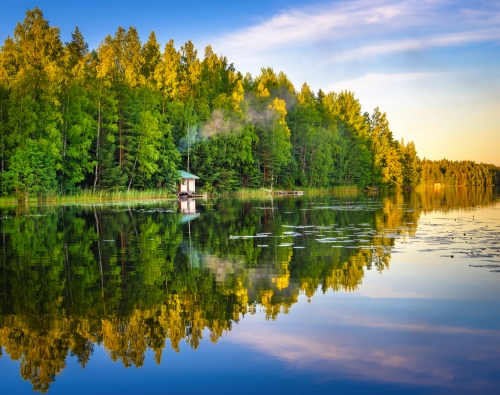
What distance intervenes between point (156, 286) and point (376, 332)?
5.76 meters

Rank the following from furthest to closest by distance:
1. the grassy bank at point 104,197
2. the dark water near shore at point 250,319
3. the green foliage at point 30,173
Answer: the grassy bank at point 104,197 → the green foliage at point 30,173 → the dark water near shore at point 250,319

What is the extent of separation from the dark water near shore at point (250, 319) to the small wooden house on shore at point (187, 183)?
59.9 m

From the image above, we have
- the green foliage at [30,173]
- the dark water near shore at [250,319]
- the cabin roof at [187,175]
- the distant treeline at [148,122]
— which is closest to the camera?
the dark water near shore at [250,319]

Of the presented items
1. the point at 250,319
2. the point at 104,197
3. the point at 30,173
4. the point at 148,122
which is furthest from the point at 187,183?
the point at 250,319

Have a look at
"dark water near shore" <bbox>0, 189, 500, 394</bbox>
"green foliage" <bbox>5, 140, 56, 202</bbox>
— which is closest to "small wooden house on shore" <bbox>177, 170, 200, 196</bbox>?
"green foliage" <bbox>5, 140, 56, 202</bbox>

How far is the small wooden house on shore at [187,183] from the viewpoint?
80250mm

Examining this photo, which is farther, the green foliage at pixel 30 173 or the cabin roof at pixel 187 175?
the cabin roof at pixel 187 175

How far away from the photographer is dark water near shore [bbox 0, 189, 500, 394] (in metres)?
7.41

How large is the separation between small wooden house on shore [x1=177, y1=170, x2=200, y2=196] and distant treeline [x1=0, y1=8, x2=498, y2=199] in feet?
6.39

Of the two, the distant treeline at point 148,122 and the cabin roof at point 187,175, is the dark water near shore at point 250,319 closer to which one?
the distant treeline at point 148,122

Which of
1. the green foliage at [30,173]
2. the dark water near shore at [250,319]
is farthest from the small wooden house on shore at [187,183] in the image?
the dark water near shore at [250,319]

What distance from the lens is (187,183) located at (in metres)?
81.7

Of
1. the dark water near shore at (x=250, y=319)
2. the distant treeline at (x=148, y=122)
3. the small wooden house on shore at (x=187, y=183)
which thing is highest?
the distant treeline at (x=148, y=122)

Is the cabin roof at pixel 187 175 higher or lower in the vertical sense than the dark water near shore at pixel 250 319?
higher
